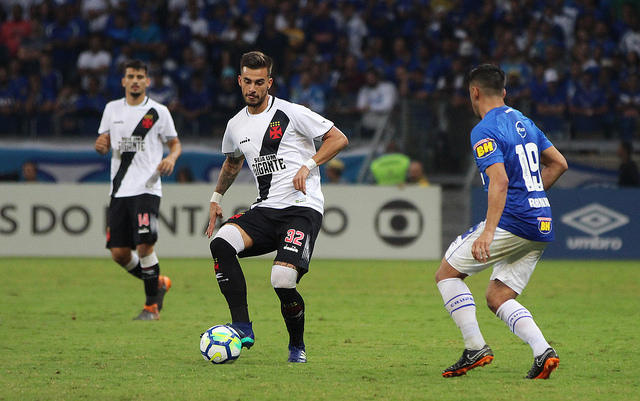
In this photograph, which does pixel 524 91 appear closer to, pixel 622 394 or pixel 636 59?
pixel 636 59

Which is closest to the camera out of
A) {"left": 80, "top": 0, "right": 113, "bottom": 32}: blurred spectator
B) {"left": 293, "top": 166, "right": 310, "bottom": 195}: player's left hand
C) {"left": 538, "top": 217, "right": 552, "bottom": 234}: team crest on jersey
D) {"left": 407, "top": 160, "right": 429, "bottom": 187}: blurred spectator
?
{"left": 538, "top": 217, "right": 552, "bottom": 234}: team crest on jersey

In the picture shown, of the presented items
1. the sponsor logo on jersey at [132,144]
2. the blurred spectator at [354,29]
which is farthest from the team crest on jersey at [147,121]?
the blurred spectator at [354,29]

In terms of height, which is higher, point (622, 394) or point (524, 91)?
point (524, 91)

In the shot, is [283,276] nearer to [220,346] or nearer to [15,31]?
[220,346]

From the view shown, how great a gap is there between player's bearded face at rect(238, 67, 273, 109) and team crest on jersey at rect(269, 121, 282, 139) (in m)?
0.17

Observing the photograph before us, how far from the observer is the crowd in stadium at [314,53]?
17844mm

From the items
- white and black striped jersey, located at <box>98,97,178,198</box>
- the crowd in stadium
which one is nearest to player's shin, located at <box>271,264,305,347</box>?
white and black striped jersey, located at <box>98,97,178,198</box>

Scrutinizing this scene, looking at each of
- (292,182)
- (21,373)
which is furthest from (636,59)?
(21,373)

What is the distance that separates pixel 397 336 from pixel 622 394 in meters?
2.74

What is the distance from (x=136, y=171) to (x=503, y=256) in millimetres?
4416

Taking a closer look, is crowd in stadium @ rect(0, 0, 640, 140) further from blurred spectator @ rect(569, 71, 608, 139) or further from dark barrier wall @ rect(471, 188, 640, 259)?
dark barrier wall @ rect(471, 188, 640, 259)

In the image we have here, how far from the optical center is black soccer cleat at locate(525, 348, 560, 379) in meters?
5.57

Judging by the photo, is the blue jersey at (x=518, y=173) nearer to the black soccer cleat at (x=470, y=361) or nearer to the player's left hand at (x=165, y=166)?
the black soccer cleat at (x=470, y=361)

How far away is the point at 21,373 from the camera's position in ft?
19.5
